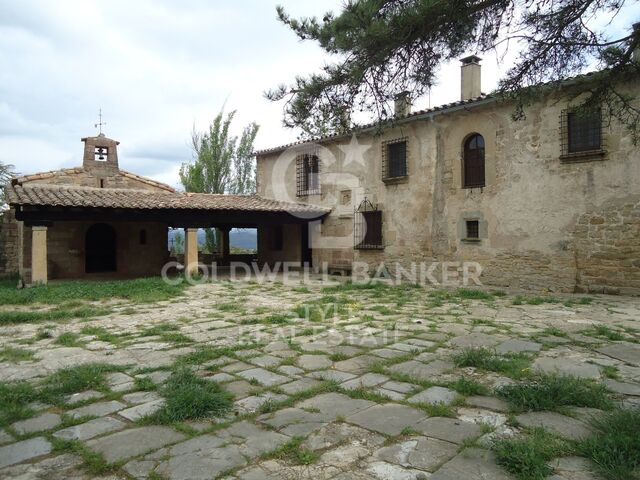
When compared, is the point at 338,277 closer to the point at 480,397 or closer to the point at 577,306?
the point at 577,306

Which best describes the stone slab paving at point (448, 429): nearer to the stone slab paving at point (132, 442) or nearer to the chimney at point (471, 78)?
the stone slab paving at point (132, 442)

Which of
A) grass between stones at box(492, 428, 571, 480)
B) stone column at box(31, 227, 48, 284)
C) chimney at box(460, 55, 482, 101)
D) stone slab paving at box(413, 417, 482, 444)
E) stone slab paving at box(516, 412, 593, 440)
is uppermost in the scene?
chimney at box(460, 55, 482, 101)

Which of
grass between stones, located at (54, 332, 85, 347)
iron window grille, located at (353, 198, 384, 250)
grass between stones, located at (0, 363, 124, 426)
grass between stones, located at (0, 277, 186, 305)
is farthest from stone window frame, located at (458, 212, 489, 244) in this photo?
grass between stones, located at (0, 363, 124, 426)

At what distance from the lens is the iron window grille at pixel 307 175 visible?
1552cm

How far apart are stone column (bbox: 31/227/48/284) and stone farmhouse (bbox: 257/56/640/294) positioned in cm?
784

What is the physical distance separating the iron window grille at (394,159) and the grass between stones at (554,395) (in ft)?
32.2

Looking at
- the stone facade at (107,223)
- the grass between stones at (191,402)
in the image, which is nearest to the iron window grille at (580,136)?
the grass between stones at (191,402)

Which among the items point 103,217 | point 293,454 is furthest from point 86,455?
point 103,217

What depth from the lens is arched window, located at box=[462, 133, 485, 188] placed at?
11086 mm

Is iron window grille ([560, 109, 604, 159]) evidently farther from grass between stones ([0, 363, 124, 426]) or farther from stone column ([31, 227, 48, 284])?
stone column ([31, 227, 48, 284])

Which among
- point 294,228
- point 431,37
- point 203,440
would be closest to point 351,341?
point 203,440

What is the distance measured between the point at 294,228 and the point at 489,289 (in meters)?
7.75

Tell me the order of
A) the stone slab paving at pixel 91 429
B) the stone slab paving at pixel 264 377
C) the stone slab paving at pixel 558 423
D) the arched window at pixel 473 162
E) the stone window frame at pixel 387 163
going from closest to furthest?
the stone slab paving at pixel 558 423 < the stone slab paving at pixel 91 429 < the stone slab paving at pixel 264 377 < the arched window at pixel 473 162 < the stone window frame at pixel 387 163

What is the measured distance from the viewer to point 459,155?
11344 millimetres
